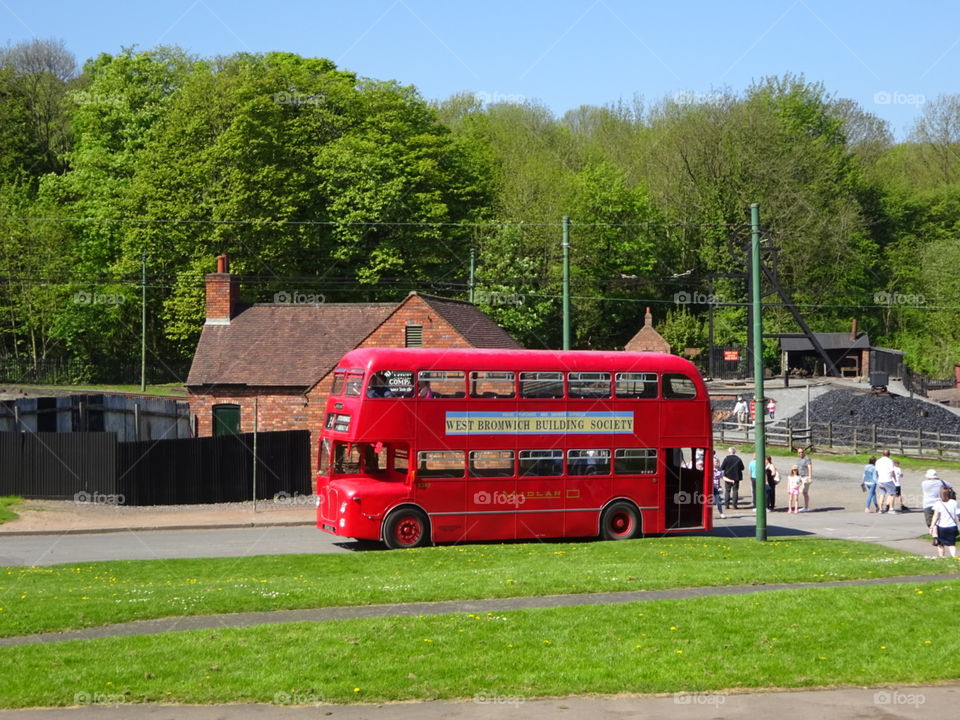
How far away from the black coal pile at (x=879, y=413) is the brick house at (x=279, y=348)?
85.0 ft

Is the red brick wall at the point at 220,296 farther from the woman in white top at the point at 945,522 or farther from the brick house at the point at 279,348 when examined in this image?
the woman in white top at the point at 945,522

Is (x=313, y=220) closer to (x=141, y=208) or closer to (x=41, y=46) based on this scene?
(x=141, y=208)

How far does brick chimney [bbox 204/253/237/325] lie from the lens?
144 ft

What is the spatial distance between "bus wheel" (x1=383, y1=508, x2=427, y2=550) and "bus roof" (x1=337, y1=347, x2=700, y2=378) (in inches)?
127

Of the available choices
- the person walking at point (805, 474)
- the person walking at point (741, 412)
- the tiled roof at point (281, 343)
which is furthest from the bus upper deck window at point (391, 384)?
the person walking at point (741, 412)

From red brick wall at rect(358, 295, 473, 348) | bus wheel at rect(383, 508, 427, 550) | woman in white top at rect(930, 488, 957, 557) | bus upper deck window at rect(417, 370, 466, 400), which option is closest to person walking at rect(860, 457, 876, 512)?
woman in white top at rect(930, 488, 957, 557)

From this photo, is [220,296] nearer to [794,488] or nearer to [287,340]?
[287,340]

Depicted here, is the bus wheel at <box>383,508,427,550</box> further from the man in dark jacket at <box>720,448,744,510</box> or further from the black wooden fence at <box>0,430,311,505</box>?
the man in dark jacket at <box>720,448,744,510</box>

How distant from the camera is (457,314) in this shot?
129 feet

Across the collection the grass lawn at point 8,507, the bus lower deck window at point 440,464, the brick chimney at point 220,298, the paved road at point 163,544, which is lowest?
the paved road at point 163,544

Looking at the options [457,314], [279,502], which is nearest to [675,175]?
[457,314]

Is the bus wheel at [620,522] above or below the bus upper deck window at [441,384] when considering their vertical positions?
below

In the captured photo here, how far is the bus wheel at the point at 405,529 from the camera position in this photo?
25328 mm

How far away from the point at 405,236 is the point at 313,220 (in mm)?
5601
